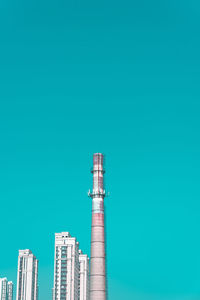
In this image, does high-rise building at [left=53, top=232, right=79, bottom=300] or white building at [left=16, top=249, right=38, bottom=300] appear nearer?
high-rise building at [left=53, top=232, right=79, bottom=300]

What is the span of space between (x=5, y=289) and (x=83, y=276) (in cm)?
2750

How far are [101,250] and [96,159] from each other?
1375 centimetres

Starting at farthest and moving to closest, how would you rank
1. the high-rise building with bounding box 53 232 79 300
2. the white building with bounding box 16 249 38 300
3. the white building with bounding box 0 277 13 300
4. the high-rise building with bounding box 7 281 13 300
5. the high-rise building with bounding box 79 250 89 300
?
1. the high-rise building with bounding box 7 281 13 300
2. the white building with bounding box 0 277 13 300
3. the high-rise building with bounding box 79 250 89 300
4. the white building with bounding box 16 249 38 300
5. the high-rise building with bounding box 53 232 79 300

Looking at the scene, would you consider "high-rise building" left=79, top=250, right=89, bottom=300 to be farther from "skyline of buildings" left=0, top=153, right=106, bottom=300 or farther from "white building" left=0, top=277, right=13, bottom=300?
"white building" left=0, top=277, right=13, bottom=300

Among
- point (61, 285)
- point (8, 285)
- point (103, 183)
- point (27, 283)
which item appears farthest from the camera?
point (8, 285)

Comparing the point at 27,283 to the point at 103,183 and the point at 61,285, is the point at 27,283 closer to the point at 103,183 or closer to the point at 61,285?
the point at 61,285

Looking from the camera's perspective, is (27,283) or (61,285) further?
(27,283)

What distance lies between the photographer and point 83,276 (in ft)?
439

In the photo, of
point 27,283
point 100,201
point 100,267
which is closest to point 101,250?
point 100,267

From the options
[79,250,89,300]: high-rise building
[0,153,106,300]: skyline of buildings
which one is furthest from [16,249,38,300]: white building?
Result: [79,250,89,300]: high-rise building

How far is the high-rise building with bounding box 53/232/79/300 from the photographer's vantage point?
12088 centimetres

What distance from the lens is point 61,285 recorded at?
121 metres

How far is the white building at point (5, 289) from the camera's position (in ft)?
486

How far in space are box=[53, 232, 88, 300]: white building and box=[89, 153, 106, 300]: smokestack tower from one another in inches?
1750
